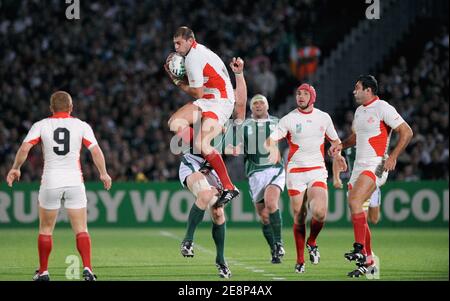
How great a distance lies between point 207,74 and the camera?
44.4 feet

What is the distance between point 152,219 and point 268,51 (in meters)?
6.78

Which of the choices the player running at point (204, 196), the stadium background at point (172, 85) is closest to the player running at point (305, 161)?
the player running at point (204, 196)

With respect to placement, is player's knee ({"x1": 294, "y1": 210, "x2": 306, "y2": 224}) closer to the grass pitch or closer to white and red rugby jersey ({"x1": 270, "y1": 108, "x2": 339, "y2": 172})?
white and red rugby jersey ({"x1": 270, "y1": 108, "x2": 339, "y2": 172})

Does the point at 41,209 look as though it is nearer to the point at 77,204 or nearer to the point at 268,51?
the point at 77,204

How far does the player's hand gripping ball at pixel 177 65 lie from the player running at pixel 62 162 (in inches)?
61.0

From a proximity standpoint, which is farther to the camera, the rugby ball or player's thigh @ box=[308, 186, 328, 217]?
player's thigh @ box=[308, 186, 328, 217]

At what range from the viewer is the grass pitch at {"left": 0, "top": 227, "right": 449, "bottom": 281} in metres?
14.2

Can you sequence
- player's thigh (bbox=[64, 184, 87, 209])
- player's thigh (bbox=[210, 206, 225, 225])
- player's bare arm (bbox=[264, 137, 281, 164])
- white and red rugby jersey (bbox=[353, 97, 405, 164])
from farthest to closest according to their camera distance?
player's bare arm (bbox=[264, 137, 281, 164])
white and red rugby jersey (bbox=[353, 97, 405, 164])
player's thigh (bbox=[210, 206, 225, 225])
player's thigh (bbox=[64, 184, 87, 209])

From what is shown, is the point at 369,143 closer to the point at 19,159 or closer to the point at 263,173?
the point at 263,173

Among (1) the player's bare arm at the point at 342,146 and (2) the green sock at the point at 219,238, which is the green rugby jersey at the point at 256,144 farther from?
(2) the green sock at the point at 219,238

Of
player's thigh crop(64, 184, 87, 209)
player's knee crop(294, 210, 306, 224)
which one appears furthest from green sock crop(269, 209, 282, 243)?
player's thigh crop(64, 184, 87, 209)

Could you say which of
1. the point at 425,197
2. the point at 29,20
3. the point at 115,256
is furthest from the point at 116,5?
the point at 115,256

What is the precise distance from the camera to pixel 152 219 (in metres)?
25.4

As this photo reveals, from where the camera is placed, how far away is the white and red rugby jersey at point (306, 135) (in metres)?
14.5
